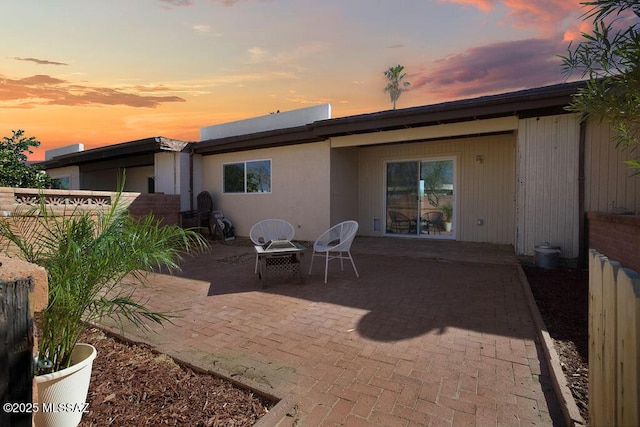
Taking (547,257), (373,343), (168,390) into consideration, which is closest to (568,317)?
(373,343)

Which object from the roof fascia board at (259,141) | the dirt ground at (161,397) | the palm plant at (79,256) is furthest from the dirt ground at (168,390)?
the roof fascia board at (259,141)

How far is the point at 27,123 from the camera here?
24.5 feet

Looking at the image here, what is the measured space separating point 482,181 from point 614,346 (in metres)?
7.94

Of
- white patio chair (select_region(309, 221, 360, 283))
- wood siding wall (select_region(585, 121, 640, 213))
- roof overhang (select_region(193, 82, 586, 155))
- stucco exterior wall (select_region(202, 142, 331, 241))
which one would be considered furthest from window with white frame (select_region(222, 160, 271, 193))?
wood siding wall (select_region(585, 121, 640, 213))

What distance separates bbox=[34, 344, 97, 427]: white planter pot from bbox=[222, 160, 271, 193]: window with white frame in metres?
8.42

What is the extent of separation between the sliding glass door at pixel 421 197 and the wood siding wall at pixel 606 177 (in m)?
3.31

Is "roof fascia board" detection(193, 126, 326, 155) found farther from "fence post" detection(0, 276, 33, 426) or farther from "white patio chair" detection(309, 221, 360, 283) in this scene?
"fence post" detection(0, 276, 33, 426)

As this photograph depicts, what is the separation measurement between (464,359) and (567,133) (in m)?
5.36

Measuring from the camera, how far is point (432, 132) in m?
7.47

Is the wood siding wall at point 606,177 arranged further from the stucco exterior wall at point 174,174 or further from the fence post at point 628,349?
the stucco exterior wall at point 174,174

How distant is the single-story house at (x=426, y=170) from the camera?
226 inches

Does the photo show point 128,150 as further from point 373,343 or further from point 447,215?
point 373,343

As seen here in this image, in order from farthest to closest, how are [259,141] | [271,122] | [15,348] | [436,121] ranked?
1. [271,122]
2. [259,141]
3. [436,121]
4. [15,348]

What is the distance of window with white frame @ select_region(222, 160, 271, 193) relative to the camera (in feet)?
33.2
